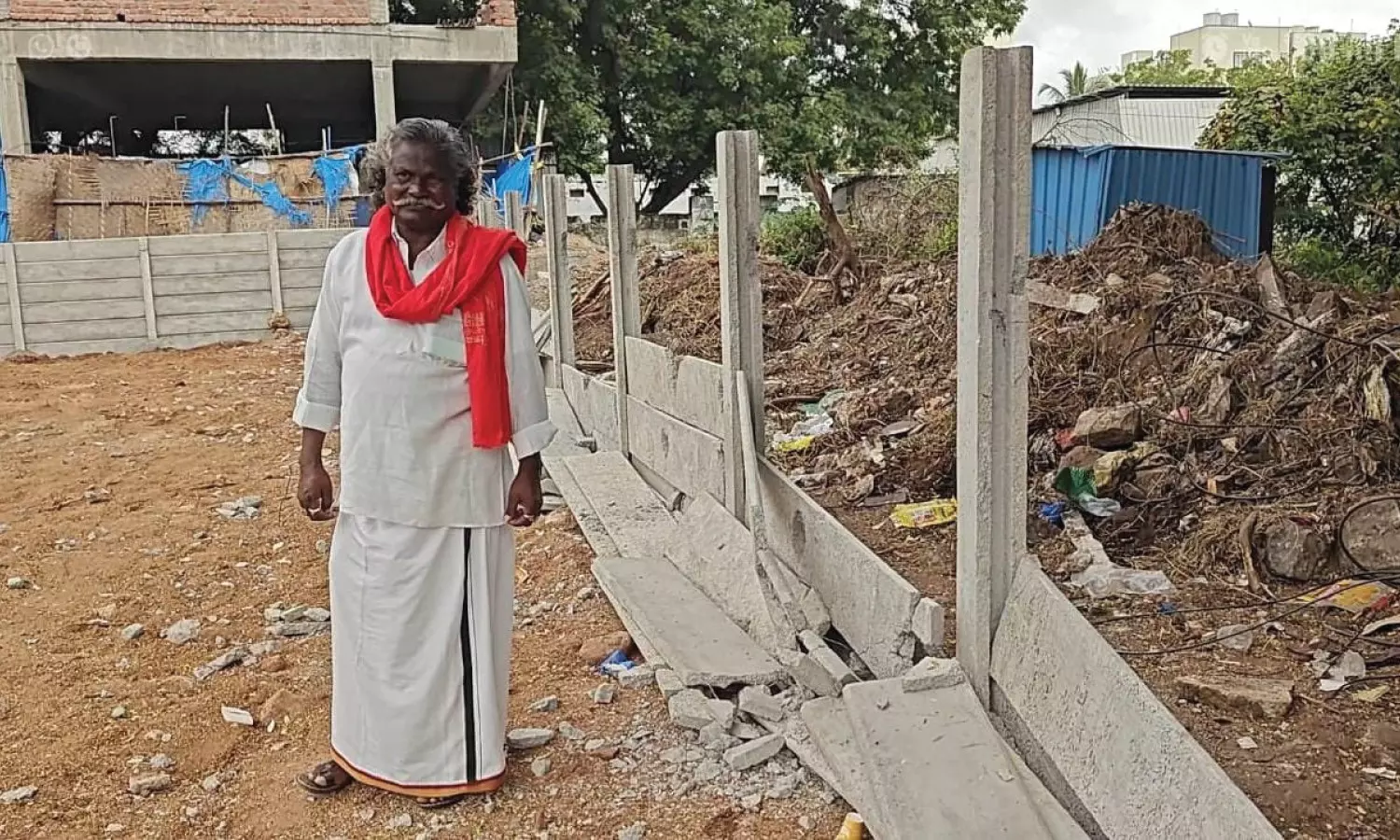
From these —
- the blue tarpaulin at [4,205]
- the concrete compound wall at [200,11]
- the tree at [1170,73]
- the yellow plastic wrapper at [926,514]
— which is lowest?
the yellow plastic wrapper at [926,514]

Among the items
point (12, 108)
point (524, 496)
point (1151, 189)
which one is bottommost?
point (524, 496)

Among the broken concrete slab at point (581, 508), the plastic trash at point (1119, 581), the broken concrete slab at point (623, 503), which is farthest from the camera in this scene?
the broken concrete slab at point (581, 508)

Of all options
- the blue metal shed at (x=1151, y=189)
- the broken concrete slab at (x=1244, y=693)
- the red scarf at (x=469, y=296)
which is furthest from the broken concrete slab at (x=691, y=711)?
the blue metal shed at (x=1151, y=189)

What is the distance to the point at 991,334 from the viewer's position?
2.91 m

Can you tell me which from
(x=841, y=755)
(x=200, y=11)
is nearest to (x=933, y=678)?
(x=841, y=755)

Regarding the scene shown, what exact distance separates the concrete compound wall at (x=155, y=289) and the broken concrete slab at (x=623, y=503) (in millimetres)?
8512

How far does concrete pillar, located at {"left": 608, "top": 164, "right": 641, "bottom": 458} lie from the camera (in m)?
6.26

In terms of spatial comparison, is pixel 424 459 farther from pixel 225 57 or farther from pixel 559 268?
pixel 225 57

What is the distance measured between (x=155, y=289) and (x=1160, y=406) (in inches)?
437

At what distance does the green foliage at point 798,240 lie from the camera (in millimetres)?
14570

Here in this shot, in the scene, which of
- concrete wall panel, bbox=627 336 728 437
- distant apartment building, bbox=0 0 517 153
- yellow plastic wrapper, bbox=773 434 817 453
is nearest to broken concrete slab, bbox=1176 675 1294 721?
concrete wall panel, bbox=627 336 728 437

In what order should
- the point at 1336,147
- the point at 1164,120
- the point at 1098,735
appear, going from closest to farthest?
the point at 1098,735 → the point at 1336,147 → the point at 1164,120

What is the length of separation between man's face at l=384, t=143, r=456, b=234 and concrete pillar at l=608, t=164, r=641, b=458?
3.15 metres

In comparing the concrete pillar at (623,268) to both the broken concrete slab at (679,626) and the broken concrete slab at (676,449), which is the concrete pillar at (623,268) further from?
the broken concrete slab at (679,626)
